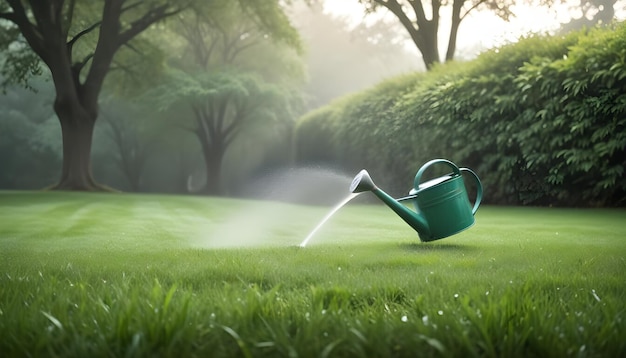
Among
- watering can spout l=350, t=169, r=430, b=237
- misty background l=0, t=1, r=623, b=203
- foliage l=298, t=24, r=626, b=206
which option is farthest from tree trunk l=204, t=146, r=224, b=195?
watering can spout l=350, t=169, r=430, b=237

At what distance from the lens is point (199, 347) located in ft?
6.45

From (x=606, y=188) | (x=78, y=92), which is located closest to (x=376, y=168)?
(x=606, y=188)

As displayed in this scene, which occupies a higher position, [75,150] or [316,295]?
[75,150]

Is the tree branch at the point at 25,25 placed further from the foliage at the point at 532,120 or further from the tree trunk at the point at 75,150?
the foliage at the point at 532,120

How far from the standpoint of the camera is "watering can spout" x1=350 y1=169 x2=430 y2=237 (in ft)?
14.4

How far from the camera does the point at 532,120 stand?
926 cm

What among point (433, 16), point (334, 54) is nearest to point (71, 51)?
point (433, 16)

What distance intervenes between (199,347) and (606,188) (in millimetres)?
8208

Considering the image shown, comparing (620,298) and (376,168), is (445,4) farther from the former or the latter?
(620,298)

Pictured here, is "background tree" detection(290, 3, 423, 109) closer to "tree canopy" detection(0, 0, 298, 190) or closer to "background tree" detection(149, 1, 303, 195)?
"background tree" detection(149, 1, 303, 195)

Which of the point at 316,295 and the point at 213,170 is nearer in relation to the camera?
the point at 316,295

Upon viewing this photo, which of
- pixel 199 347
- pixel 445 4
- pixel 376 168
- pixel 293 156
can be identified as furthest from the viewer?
pixel 293 156

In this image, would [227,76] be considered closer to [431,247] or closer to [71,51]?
[71,51]

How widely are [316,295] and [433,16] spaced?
600 inches
